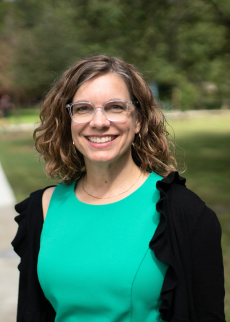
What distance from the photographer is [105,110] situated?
1.76 metres

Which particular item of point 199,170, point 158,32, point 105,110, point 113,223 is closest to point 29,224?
point 113,223

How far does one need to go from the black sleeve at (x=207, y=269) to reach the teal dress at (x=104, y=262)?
0.16m

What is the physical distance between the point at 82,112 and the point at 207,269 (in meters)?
0.97

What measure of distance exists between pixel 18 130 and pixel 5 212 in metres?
17.0

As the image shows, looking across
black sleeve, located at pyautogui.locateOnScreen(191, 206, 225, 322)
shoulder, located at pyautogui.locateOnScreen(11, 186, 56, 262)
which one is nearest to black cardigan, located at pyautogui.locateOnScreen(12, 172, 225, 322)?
black sleeve, located at pyautogui.locateOnScreen(191, 206, 225, 322)

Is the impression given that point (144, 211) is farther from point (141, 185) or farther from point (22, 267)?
point (22, 267)

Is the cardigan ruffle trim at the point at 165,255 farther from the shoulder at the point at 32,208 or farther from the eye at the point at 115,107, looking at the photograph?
the shoulder at the point at 32,208

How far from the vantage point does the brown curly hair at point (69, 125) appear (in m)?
1.83

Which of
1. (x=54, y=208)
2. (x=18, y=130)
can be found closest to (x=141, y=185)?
(x=54, y=208)

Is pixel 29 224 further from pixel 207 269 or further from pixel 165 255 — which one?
pixel 207 269

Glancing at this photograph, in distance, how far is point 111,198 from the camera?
1.86 m

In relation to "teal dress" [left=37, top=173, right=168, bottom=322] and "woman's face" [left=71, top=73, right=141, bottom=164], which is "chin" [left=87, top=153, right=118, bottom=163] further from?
"teal dress" [left=37, top=173, right=168, bottom=322]

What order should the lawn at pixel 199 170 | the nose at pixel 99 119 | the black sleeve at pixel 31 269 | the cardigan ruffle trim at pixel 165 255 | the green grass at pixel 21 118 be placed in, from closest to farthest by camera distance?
the cardigan ruffle trim at pixel 165 255 < the nose at pixel 99 119 < the black sleeve at pixel 31 269 < the lawn at pixel 199 170 < the green grass at pixel 21 118

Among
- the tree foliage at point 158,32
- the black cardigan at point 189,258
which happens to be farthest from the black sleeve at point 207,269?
the tree foliage at point 158,32
